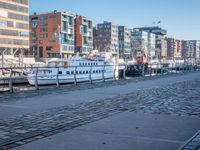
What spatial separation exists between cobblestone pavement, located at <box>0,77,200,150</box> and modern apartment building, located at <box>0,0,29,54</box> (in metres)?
91.5

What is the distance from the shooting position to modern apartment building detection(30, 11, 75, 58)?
11719cm

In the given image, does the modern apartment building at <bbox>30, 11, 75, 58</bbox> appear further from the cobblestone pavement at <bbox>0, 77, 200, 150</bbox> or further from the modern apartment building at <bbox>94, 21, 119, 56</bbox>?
the cobblestone pavement at <bbox>0, 77, 200, 150</bbox>

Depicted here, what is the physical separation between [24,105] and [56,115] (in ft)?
7.55

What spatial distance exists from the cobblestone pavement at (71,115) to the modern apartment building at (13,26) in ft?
300

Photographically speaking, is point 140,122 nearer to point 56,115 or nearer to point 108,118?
point 108,118

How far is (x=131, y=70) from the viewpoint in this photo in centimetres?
5616

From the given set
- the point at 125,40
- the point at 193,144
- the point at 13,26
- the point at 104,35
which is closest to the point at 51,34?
the point at 13,26

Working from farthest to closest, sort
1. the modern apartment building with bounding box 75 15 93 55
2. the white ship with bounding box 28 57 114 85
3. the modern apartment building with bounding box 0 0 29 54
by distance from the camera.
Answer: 1. the modern apartment building with bounding box 75 15 93 55
2. the modern apartment building with bounding box 0 0 29 54
3. the white ship with bounding box 28 57 114 85

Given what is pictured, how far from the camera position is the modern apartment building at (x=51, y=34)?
117188mm

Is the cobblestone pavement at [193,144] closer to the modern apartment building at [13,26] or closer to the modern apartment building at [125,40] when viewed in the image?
the modern apartment building at [13,26]

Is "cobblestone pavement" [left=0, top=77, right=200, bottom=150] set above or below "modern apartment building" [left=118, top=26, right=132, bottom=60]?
below

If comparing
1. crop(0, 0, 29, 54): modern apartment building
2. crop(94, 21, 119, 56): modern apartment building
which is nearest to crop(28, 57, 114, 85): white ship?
crop(0, 0, 29, 54): modern apartment building

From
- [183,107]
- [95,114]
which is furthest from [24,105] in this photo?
[183,107]

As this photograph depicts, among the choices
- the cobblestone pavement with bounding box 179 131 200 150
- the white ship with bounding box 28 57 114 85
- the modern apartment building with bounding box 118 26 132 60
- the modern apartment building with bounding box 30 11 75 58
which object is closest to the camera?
the cobblestone pavement with bounding box 179 131 200 150
